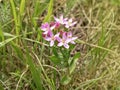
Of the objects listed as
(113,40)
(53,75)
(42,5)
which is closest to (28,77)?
(53,75)

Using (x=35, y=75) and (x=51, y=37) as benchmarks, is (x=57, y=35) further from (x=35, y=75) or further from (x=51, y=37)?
(x=35, y=75)

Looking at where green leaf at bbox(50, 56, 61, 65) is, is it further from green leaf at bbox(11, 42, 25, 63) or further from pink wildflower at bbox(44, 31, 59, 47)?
green leaf at bbox(11, 42, 25, 63)

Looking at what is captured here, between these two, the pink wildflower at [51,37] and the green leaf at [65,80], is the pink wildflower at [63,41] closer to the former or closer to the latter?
the pink wildflower at [51,37]

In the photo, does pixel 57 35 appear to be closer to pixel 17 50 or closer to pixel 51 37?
pixel 51 37

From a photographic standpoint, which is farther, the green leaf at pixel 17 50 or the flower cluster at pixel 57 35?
the green leaf at pixel 17 50

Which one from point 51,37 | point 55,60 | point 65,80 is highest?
point 51,37

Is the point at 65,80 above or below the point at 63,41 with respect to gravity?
below

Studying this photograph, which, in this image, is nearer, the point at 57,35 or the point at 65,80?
the point at 57,35

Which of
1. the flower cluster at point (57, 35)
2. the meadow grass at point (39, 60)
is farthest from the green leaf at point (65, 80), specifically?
the flower cluster at point (57, 35)

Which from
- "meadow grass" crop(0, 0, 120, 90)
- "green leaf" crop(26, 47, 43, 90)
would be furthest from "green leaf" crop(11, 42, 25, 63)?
"green leaf" crop(26, 47, 43, 90)

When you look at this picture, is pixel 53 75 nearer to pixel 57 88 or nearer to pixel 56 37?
pixel 57 88

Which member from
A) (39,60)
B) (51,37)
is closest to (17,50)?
(39,60)
